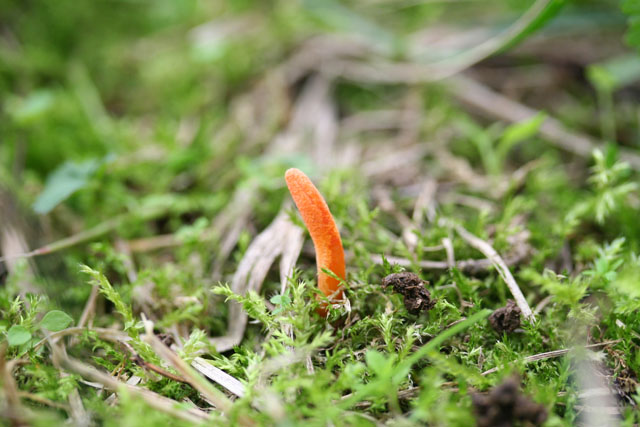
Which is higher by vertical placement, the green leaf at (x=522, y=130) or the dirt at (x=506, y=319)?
the green leaf at (x=522, y=130)

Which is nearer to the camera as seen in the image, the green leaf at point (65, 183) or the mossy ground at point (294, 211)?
the mossy ground at point (294, 211)

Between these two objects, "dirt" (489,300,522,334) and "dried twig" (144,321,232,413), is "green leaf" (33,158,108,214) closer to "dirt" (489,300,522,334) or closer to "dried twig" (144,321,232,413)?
"dried twig" (144,321,232,413)

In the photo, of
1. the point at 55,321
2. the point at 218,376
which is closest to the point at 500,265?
the point at 218,376

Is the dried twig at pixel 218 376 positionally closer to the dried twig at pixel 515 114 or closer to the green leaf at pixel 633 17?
the green leaf at pixel 633 17

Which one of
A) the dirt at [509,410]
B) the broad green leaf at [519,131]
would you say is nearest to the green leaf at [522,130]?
the broad green leaf at [519,131]

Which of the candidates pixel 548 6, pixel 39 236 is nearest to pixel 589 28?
pixel 548 6

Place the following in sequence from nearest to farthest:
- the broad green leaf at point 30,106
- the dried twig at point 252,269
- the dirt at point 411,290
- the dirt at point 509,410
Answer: the dirt at point 509,410
the dirt at point 411,290
the dried twig at point 252,269
the broad green leaf at point 30,106
